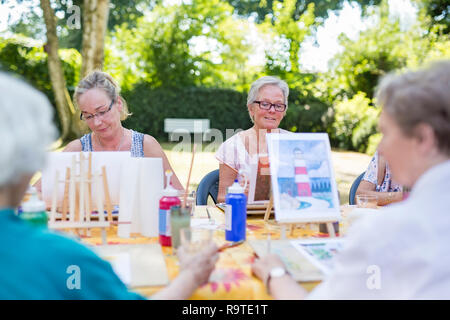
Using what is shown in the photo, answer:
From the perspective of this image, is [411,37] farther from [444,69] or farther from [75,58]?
[444,69]

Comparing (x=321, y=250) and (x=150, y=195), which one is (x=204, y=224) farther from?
(x=321, y=250)

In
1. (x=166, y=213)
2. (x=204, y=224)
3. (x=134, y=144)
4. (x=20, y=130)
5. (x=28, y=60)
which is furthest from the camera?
(x=28, y=60)

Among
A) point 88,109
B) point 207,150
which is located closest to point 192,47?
point 207,150

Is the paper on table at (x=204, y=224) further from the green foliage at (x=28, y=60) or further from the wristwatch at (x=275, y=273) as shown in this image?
the green foliage at (x=28, y=60)

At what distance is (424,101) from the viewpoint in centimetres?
121

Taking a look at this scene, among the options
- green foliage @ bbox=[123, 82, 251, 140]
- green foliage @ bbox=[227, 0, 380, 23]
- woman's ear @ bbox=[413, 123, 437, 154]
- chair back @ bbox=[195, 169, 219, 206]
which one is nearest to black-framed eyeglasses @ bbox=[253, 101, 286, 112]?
chair back @ bbox=[195, 169, 219, 206]

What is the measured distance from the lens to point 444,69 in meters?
1.24

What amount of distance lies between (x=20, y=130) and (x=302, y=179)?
1.48 meters

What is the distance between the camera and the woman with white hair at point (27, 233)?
1085mm

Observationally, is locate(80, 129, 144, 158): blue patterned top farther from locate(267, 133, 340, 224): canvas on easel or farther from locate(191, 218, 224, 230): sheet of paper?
locate(267, 133, 340, 224): canvas on easel

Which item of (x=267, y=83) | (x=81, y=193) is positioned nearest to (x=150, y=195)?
(x=81, y=193)

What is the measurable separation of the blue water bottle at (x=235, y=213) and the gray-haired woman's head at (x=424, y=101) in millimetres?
945

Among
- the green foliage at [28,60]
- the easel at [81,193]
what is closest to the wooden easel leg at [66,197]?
the easel at [81,193]
